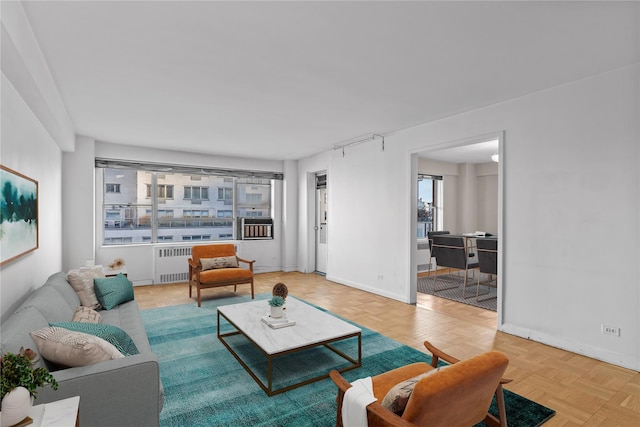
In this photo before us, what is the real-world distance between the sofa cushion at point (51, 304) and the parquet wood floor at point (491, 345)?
220 centimetres

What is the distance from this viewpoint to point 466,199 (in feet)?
26.9

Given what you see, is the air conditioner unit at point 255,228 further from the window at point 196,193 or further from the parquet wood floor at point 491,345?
the parquet wood floor at point 491,345

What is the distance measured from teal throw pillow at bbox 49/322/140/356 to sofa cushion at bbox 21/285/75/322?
0.36m

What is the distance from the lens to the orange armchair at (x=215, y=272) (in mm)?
4785

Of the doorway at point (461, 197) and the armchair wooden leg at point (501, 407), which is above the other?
the doorway at point (461, 197)

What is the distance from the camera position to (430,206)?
318 inches

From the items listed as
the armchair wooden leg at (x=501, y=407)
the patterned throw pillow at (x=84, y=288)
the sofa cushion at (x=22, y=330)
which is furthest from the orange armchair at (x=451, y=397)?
the patterned throw pillow at (x=84, y=288)

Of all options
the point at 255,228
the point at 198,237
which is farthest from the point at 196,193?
the point at 255,228

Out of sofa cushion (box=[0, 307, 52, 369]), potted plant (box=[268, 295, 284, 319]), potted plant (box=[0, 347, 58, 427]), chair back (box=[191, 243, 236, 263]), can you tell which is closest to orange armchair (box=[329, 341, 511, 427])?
potted plant (box=[0, 347, 58, 427])

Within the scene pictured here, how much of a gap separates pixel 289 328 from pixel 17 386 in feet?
6.16

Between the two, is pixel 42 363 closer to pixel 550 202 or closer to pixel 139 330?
pixel 139 330

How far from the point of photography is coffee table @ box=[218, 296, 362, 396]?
2.52 metres

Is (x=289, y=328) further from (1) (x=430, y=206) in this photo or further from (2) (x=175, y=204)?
(1) (x=430, y=206)

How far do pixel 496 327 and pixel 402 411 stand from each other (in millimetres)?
3002
